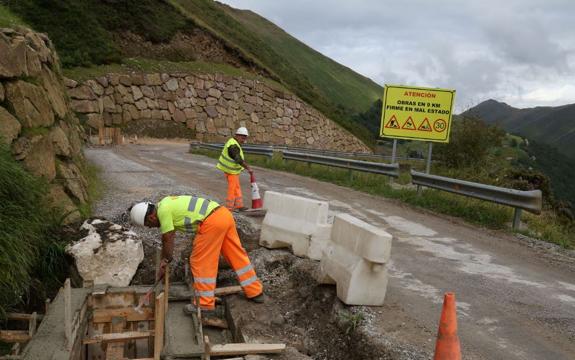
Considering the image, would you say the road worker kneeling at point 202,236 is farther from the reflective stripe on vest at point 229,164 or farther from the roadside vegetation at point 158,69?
the roadside vegetation at point 158,69

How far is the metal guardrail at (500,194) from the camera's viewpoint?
8.17m

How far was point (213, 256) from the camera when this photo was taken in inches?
229

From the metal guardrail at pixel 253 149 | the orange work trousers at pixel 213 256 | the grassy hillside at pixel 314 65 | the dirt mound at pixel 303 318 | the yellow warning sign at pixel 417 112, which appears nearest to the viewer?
the dirt mound at pixel 303 318

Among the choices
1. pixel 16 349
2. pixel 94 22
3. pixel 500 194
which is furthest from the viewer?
pixel 94 22

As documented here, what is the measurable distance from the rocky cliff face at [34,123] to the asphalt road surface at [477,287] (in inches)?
87.9

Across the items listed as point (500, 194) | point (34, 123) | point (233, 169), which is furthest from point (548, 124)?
point (34, 123)

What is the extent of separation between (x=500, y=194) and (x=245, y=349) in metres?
6.04

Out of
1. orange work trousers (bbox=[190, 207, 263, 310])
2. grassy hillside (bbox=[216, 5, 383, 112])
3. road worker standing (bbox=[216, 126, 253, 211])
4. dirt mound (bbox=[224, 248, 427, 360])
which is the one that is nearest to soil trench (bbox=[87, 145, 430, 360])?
dirt mound (bbox=[224, 248, 427, 360])

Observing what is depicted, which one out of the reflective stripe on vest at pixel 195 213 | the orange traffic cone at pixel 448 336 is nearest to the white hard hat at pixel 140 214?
the reflective stripe on vest at pixel 195 213

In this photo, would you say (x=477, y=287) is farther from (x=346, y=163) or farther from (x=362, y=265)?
(x=346, y=163)

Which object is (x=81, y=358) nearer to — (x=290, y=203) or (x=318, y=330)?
(x=318, y=330)

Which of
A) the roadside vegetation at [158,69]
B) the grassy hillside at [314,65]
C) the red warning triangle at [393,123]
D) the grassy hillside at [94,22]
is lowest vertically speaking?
the red warning triangle at [393,123]

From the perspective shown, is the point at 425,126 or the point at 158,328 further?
the point at 425,126

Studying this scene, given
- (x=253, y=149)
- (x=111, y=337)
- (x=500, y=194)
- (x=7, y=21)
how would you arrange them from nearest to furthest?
(x=111, y=337) < (x=500, y=194) < (x=7, y=21) < (x=253, y=149)
